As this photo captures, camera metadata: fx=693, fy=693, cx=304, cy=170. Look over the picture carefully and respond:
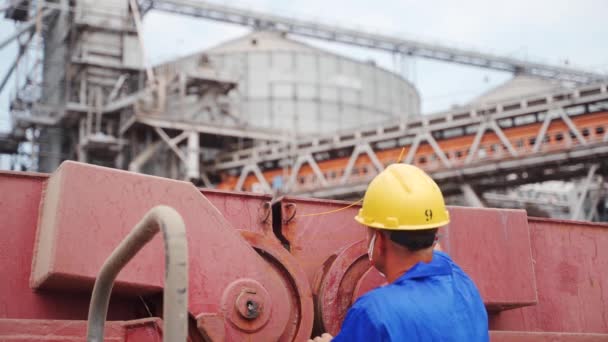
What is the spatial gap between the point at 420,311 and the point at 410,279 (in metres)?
0.14

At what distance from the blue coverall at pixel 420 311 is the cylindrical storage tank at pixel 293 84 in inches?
1510

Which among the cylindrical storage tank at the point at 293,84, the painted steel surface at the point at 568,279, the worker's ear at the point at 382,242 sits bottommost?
the painted steel surface at the point at 568,279

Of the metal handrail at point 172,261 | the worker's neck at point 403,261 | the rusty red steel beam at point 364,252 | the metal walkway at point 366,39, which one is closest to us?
the metal handrail at point 172,261

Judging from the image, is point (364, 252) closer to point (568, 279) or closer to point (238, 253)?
point (238, 253)

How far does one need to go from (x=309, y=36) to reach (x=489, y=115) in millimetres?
19021

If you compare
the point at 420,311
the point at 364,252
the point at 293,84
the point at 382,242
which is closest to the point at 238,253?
the point at 364,252

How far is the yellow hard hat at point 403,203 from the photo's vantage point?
2.56m

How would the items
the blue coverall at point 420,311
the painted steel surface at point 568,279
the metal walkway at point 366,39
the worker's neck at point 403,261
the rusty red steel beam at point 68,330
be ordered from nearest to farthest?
the blue coverall at point 420,311 < the worker's neck at point 403,261 < the rusty red steel beam at point 68,330 < the painted steel surface at point 568,279 < the metal walkway at point 366,39

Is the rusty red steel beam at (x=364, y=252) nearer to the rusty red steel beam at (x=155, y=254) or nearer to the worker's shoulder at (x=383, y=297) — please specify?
the rusty red steel beam at (x=155, y=254)

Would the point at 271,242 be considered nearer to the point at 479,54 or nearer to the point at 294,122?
the point at 294,122

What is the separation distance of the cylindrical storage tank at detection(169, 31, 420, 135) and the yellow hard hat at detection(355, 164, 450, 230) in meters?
38.0

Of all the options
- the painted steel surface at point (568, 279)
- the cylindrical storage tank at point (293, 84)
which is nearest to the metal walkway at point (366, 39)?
the cylindrical storage tank at point (293, 84)

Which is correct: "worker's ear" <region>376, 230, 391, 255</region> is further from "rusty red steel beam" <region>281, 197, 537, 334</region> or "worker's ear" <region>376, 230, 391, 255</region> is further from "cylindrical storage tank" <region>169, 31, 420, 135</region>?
"cylindrical storage tank" <region>169, 31, 420, 135</region>

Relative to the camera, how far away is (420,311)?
2.25 meters
